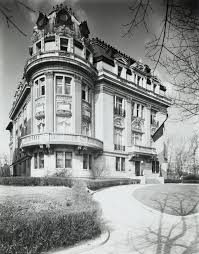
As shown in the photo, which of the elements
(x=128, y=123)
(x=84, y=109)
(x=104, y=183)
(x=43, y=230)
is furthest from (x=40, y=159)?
(x=43, y=230)

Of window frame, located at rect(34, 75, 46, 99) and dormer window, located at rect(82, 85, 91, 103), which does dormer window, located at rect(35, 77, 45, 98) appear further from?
dormer window, located at rect(82, 85, 91, 103)


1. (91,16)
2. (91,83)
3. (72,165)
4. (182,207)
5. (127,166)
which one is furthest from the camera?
(127,166)

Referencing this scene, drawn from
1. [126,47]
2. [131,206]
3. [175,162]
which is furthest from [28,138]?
[175,162]

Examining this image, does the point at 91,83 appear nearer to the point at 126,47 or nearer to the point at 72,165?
the point at 72,165

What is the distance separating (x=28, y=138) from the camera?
71.9 ft

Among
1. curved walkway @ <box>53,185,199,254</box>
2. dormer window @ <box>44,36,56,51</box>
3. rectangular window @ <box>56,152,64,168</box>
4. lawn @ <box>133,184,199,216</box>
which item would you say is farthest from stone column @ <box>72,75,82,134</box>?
curved walkway @ <box>53,185,199,254</box>

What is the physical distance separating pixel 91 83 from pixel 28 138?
25.3 feet

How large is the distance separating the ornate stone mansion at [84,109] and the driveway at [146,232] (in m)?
10.8

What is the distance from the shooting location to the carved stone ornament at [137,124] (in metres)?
29.0

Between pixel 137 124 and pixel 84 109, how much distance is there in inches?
299

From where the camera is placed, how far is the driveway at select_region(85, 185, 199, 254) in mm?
6227

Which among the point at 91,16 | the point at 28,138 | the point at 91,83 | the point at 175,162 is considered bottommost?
the point at 175,162

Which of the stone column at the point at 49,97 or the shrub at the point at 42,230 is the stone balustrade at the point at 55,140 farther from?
the shrub at the point at 42,230

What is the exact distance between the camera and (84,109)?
24.2 m
